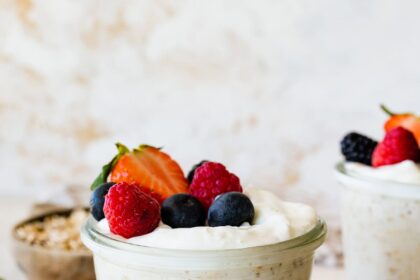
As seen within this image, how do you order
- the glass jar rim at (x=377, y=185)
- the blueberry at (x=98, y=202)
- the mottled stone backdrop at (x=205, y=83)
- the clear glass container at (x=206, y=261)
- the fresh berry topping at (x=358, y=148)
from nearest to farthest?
1. the clear glass container at (x=206, y=261)
2. the blueberry at (x=98, y=202)
3. the glass jar rim at (x=377, y=185)
4. the fresh berry topping at (x=358, y=148)
5. the mottled stone backdrop at (x=205, y=83)

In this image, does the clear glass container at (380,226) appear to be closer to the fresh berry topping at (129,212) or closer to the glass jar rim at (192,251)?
the glass jar rim at (192,251)

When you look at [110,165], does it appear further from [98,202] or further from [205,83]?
[205,83]

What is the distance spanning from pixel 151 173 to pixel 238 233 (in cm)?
20

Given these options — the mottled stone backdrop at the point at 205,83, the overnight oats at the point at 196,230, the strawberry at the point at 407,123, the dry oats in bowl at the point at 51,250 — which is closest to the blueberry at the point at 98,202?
the overnight oats at the point at 196,230

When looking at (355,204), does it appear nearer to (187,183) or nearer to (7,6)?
(187,183)

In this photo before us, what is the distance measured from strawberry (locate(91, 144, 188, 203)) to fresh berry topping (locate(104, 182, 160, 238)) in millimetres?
95

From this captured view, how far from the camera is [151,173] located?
3.40 feet

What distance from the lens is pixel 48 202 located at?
2.13m

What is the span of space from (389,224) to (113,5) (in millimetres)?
1347

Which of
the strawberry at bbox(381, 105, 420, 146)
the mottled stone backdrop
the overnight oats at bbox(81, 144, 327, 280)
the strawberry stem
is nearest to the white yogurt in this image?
the overnight oats at bbox(81, 144, 327, 280)

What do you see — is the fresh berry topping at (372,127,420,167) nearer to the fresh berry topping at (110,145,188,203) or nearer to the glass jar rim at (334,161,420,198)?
the glass jar rim at (334,161,420,198)

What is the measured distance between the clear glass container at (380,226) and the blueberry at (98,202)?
530 mm

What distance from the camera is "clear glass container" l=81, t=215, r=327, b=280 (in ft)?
2.79

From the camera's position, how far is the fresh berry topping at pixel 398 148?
1317 millimetres
